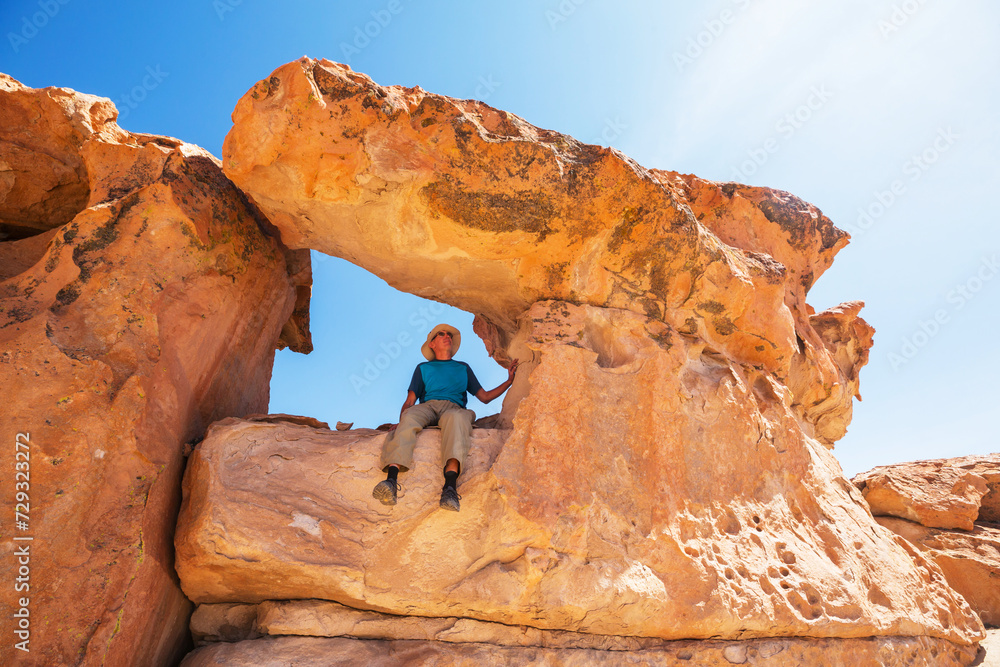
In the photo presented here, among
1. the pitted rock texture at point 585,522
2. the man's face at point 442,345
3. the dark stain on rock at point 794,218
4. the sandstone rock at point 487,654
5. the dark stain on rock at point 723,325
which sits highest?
the dark stain on rock at point 794,218

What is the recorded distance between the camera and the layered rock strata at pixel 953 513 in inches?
259

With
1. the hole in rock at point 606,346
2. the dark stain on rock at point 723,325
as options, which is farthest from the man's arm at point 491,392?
the dark stain on rock at point 723,325

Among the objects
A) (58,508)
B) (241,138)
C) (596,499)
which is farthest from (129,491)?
(596,499)

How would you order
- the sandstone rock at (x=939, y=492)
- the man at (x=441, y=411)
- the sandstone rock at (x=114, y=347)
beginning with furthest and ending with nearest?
the sandstone rock at (x=939, y=492) → the man at (x=441, y=411) → the sandstone rock at (x=114, y=347)

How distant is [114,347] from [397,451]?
2.11 meters

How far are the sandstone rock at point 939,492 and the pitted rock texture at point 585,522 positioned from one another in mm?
2511

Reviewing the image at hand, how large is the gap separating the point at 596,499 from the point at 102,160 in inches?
189

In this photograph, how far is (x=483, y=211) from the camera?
4.68 m

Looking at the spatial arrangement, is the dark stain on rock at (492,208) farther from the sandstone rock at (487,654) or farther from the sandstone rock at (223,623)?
the sandstone rock at (223,623)

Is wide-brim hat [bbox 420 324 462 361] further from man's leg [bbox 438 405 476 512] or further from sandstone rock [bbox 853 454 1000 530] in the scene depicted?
sandstone rock [bbox 853 454 1000 530]

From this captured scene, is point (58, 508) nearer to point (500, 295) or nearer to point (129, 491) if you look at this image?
point (129, 491)

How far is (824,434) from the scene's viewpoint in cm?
754

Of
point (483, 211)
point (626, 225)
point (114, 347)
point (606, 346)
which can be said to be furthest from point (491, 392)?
point (114, 347)

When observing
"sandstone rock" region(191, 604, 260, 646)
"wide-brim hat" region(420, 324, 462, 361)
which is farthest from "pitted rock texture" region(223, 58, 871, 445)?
"sandstone rock" region(191, 604, 260, 646)
